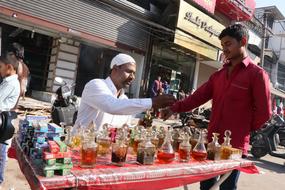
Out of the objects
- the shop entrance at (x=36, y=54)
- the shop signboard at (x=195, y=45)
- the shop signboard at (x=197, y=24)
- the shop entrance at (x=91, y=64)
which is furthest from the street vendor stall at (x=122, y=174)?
the shop signboard at (x=197, y=24)

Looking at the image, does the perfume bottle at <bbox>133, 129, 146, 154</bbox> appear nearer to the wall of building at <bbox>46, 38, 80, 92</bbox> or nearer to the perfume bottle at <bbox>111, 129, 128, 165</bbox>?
the perfume bottle at <bbox>111, 129, 128, 165</bbox>

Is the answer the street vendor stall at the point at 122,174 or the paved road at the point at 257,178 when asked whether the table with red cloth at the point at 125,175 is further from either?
the paved road at the point at 257,178

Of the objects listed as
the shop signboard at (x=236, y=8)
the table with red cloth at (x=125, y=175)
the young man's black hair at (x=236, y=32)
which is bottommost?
the table with red cloth at (x=125, y=175)

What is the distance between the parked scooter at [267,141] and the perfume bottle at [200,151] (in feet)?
20.0

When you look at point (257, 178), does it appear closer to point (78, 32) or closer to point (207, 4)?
point (78, 32)

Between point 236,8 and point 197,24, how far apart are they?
14.0 ft

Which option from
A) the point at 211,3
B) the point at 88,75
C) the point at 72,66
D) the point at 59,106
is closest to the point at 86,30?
the point at 72,66

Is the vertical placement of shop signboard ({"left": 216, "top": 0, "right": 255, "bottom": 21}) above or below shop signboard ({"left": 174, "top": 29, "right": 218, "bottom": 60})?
above

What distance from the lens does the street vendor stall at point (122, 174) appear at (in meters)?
1.69

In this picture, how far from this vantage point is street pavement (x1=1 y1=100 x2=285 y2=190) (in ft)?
13.5

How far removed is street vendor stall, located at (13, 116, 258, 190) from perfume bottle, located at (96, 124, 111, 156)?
0.03 m

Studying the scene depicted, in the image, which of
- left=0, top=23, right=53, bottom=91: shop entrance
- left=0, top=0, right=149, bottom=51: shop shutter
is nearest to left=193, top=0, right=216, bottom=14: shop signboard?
left=0, top=0, right=149, bottom=51: shop shutter

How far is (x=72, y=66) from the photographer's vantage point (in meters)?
10.8

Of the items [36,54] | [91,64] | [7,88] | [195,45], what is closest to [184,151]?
[7,88]
